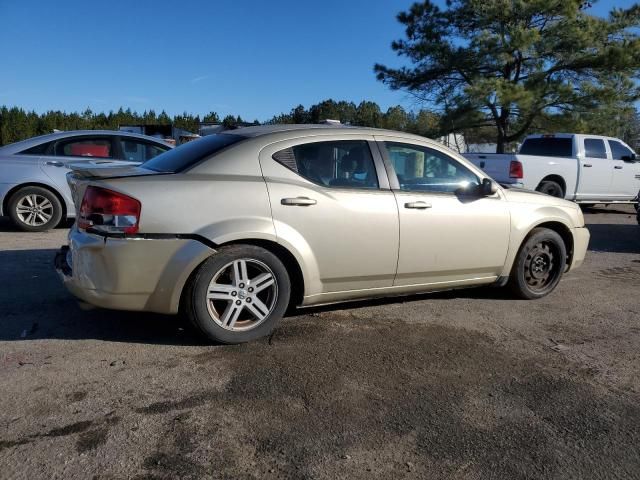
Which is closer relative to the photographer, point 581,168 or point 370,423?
point 370,423

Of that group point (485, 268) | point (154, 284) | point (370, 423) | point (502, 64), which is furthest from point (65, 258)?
point (502, 64)

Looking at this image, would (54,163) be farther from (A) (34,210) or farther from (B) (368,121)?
(B) (368,121)

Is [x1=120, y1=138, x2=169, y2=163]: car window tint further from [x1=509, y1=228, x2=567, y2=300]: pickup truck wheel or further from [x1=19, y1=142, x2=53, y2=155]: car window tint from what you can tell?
[x1=509, y1=228, x2=567, y2=300]: pickup truck wheel

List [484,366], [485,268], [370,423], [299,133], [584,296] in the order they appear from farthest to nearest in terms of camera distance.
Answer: [584,296]
[485,268]
[299,133]
[484,366]
[370,423]

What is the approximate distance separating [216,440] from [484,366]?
1882mm

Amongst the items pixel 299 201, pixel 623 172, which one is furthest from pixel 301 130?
pixel 623 172

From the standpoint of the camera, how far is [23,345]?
3746mm

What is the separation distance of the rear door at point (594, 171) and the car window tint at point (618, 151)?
11.6 inches

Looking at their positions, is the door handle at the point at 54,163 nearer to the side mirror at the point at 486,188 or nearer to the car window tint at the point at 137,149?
the car window tint at the point at 137,149

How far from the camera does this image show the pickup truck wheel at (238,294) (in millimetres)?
3648

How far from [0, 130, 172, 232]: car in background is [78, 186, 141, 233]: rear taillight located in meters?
5.02

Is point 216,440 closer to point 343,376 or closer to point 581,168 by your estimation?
point 343,376

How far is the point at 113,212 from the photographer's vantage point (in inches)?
137

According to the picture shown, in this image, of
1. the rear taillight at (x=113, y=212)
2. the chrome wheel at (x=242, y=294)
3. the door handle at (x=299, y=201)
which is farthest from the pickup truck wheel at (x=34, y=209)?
the door handle at (x=299, y=201)
